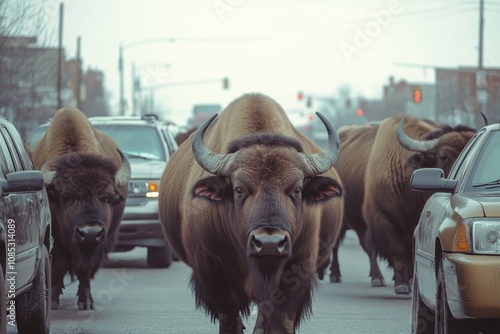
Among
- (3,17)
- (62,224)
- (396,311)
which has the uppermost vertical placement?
(3,17)

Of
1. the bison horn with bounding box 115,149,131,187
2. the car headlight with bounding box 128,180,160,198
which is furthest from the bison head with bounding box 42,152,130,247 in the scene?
the car headlight with bounding box 128,180,160,198

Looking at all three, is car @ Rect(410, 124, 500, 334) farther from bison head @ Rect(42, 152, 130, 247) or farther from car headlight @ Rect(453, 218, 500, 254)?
bison head @ Rect(42, 152, 130, 247)

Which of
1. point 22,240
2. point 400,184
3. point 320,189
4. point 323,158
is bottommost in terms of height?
point 400,184

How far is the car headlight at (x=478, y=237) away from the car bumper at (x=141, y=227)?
10966 millimetres

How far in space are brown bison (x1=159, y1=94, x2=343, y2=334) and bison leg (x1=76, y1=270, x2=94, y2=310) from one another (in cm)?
320

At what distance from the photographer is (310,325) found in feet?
40.7

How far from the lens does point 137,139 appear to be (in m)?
20.8

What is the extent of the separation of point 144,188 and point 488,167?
10684 millimetres

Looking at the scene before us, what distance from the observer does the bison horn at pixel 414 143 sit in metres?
15.8

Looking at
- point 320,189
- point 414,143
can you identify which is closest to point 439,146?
point 414,143

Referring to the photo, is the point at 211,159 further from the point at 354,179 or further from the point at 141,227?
the point at 141,227

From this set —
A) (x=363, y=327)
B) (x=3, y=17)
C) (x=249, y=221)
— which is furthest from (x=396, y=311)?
(x=3, y=17)

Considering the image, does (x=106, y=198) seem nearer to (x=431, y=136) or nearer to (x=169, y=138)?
(x=431, y=136)

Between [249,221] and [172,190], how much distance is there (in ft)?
10.1
